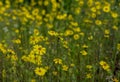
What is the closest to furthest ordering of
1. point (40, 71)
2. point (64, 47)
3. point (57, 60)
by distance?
point (40, 71)
point (57, 60)
point (64, 47)

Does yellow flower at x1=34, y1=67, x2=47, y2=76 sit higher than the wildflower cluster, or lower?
higher

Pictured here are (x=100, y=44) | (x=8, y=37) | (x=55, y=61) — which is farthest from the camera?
(x=8, y=37)

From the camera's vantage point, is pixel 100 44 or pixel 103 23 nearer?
pixel 100 44

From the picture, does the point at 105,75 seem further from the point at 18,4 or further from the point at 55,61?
the point at 18,4

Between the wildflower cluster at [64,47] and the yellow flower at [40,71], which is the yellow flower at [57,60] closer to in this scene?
the wildflower cluster at [64,47]

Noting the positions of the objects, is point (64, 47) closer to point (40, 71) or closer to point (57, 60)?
point (57, 60)

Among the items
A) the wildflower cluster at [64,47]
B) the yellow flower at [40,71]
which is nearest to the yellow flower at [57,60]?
the wildflower cluster at [64,47]

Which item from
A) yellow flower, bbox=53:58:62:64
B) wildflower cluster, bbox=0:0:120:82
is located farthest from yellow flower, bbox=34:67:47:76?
yellow flower, bbox=53:58:62:64

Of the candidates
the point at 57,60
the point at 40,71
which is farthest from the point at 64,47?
the point at 40,71

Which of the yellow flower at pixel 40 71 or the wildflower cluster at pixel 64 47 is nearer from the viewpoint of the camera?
the yellow flower at pixel 40 71

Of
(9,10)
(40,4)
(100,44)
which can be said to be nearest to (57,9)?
(40,4)

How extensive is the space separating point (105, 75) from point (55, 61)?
1.72ft

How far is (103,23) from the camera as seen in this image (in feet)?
14.7

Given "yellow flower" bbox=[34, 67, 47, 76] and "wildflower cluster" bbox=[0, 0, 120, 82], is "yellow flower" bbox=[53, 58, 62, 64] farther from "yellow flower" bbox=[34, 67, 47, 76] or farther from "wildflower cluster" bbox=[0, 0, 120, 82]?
"yellow flower" bbox=[34, 67, 47, 76]
